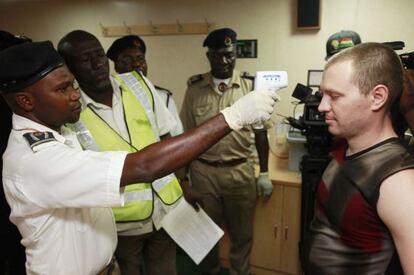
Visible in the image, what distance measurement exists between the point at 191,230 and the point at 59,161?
873 mm

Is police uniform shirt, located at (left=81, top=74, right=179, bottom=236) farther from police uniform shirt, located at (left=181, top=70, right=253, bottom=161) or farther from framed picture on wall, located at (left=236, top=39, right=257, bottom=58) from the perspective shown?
framed picture on wall, located at (left=236, top=39, right=257, bottom=58)

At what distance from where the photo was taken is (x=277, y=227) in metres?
2.13

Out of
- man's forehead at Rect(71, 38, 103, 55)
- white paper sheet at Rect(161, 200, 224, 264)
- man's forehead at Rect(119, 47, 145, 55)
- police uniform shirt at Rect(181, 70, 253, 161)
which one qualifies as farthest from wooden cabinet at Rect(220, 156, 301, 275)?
man's forehead at Rect(71, 38, 103, 55)

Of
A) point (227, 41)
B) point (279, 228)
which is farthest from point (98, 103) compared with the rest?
point (279, 228)

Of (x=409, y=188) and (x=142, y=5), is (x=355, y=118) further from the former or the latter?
(x=142, y=5)

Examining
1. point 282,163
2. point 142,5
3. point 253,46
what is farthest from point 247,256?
point 142,5

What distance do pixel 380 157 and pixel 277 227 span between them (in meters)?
1.34

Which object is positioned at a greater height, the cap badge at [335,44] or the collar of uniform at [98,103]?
the cap badge at [335,44]

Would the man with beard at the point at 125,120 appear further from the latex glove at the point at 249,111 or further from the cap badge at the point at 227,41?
the cap badge at the point at 227,41

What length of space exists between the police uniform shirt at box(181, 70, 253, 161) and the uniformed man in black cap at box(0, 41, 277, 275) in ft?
3.32

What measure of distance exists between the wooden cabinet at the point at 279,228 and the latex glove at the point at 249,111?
3.76 feet

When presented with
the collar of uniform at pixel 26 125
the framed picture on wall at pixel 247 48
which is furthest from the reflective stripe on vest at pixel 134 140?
the framed picture on wall at pixel 247 48

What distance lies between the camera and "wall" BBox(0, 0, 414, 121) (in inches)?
86.7

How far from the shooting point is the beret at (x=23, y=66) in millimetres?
913
